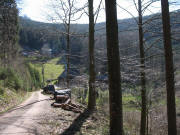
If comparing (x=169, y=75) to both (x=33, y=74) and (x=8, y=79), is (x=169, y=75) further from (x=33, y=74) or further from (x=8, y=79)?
(x=33, y=74)

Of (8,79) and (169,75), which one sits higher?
(169,75)

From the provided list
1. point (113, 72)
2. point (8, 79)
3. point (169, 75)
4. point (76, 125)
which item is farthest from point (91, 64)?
point (8, 79)

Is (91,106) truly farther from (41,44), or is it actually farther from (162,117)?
(41,44)

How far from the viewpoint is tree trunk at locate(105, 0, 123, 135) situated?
17.9 ft

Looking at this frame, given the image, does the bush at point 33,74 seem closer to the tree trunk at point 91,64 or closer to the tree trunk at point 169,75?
the tree trunk at point 91,64

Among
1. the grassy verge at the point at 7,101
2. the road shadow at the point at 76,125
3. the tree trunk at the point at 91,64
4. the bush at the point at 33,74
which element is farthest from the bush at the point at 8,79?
the bush at the point at 33,74

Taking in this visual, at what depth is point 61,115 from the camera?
355 inches

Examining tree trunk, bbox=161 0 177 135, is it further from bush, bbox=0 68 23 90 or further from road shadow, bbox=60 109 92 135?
bush, bbox=0 68 23 90

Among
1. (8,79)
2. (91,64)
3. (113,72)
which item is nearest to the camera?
(113,72)

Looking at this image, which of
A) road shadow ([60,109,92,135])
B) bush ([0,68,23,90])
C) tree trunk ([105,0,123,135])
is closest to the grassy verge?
bush ([0,68,23,90])

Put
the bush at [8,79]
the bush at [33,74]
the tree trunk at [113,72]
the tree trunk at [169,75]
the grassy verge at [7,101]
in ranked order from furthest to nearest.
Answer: the bush at [33,74] < the bush at [8,79] < the grassy verge at [7,101] < the tree trunk at [169,75] < the tree trunk at [113,72]

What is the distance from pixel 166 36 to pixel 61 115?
5.46 metres

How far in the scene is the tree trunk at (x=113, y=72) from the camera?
17.9 ft

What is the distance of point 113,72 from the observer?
5480 millimetres
